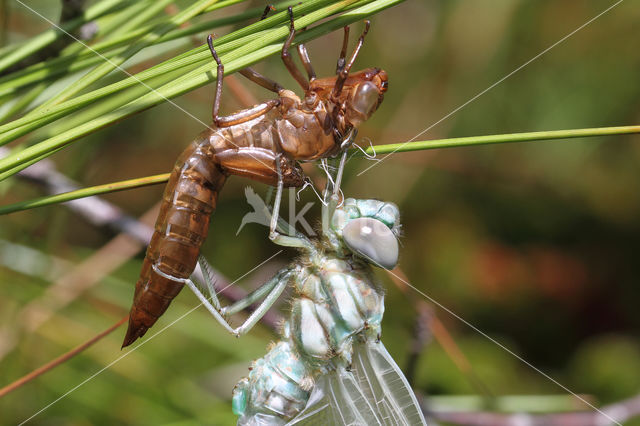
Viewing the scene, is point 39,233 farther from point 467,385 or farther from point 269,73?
point 467,385

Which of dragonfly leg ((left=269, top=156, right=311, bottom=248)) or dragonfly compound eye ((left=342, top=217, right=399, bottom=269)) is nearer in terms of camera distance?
dragonfly leg ((left=269, top=156, right=311, bottom=248))

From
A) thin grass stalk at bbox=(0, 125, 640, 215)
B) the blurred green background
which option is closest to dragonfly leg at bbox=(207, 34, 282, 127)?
thin grass stalk at bbox=(0, 125, 640, 215)

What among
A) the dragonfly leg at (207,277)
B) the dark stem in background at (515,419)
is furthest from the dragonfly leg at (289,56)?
the dark stem in background at (515,419)

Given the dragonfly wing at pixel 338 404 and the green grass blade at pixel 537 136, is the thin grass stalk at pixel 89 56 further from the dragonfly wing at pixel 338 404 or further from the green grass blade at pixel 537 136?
the dragonfly wing at pixel 338 404

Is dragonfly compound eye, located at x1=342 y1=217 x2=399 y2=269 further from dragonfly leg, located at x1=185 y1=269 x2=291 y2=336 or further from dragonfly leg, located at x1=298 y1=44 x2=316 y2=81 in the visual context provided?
dragonfly leg, located at x1=298 y1=44 x2=316 y2=81

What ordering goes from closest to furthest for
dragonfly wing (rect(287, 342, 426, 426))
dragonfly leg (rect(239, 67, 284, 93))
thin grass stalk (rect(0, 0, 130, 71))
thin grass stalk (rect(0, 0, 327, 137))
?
1. thin grass stalk (rect(0, 0, 327, 137))
2. thin grass stalk (rect(0, 0, 130, 71))
3. dragonfly leg (rect(239, 67, 284, 93))
4. dragonfly wing (rect(287, 342, 426, 426))

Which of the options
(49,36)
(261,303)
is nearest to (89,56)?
(49,36)

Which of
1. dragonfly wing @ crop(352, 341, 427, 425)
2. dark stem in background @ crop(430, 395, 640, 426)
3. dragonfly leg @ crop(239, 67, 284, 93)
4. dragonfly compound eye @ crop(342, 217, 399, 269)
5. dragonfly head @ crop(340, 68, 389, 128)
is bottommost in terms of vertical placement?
dark stem in background @ crop(430, 395, 640, 426)

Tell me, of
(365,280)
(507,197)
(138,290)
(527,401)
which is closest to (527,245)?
(507,197)

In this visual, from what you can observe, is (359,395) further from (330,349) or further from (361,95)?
(361,95)
